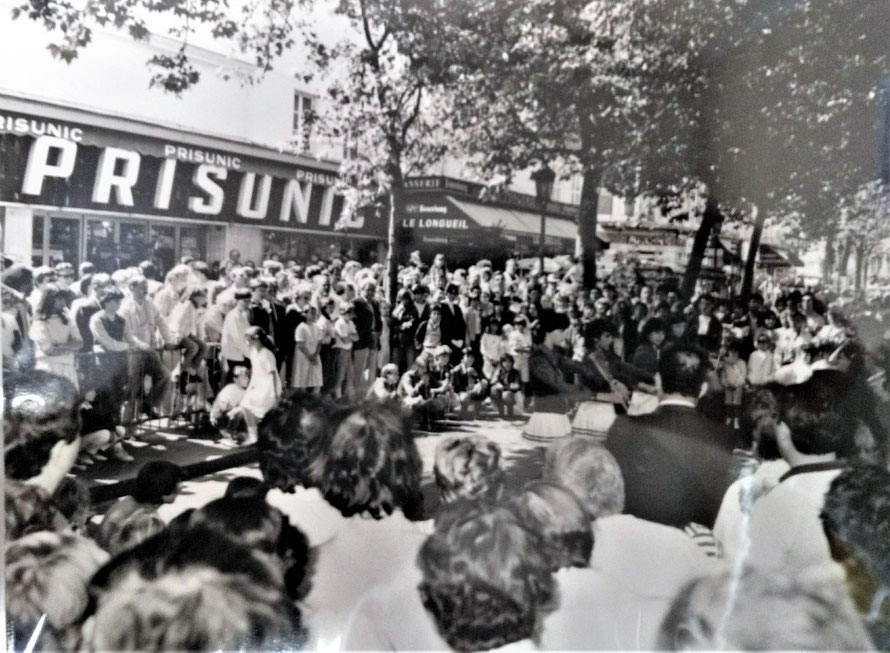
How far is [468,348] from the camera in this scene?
7.80ft

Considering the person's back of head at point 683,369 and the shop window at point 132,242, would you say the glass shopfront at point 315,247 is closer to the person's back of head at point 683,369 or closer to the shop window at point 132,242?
the shop window at point 132,242

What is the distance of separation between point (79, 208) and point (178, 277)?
37cm

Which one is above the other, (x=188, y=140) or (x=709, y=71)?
(x=709, y=71)

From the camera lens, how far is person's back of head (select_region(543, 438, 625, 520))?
2.23 meters

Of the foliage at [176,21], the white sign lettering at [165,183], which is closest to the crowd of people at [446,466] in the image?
the white sign lettering at [165,183]

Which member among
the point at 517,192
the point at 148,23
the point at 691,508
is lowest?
the point at 691,508

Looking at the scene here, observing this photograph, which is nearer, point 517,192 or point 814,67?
point 814,67

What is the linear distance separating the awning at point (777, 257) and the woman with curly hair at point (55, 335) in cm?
215

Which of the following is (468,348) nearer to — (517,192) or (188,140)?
(517,192)

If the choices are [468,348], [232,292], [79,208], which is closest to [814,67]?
[468,348]

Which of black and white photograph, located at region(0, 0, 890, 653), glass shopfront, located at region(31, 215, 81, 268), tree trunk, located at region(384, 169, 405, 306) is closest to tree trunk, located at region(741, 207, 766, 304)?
black and white photograph, located at region(0, 0, 890, 653)

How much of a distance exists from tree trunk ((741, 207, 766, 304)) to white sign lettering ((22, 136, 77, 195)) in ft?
6.90

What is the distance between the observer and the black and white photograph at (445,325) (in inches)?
85.0

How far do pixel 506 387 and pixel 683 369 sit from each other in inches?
21.4
